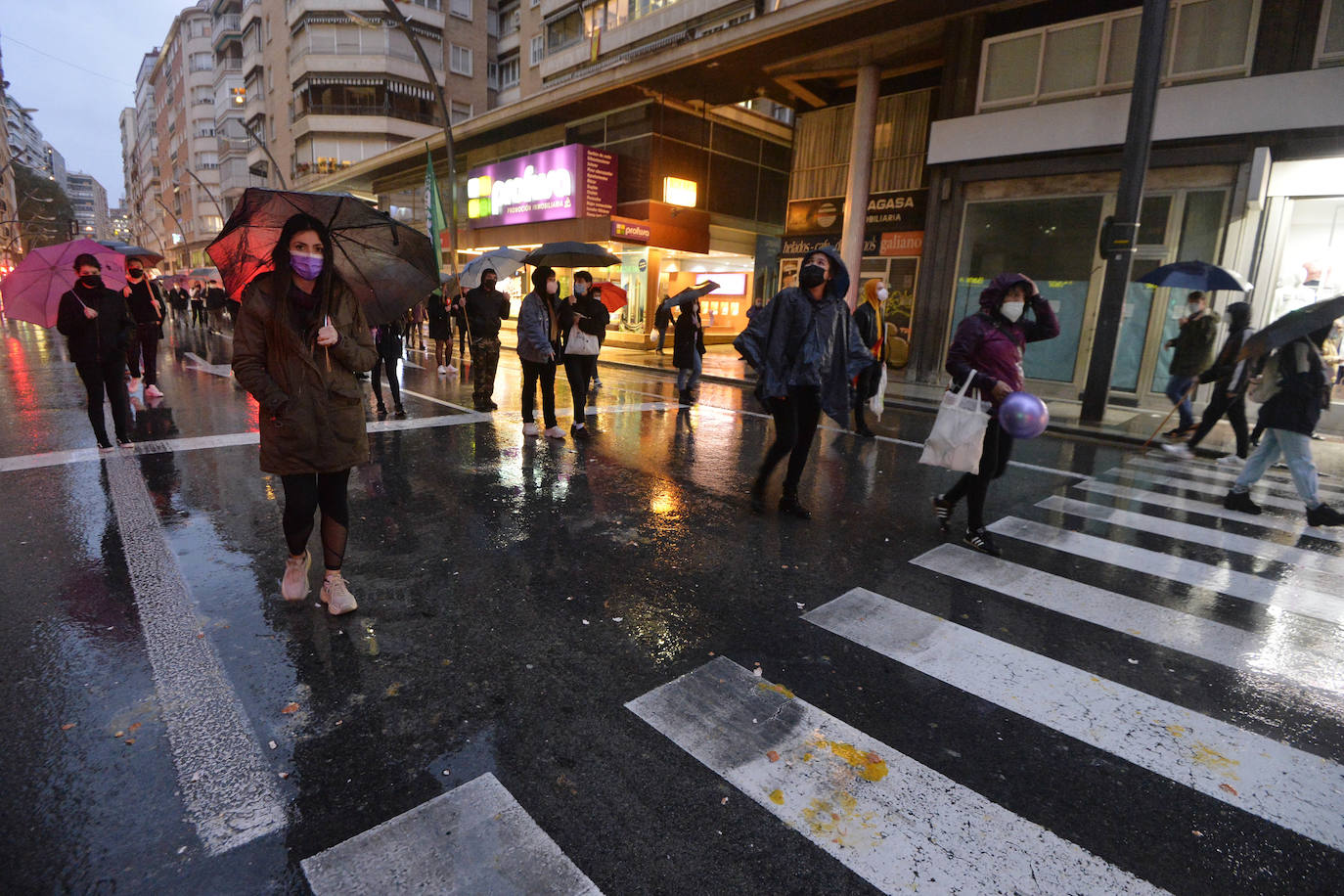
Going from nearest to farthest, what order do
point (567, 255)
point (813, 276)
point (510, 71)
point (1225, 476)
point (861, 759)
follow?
point (861, 759) < point (813, 276) < point (1225, 476) < point (567, 255) < point (510, 71)

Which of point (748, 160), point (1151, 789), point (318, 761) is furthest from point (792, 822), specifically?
point (748, 160)

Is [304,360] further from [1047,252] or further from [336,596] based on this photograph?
[1047,252]

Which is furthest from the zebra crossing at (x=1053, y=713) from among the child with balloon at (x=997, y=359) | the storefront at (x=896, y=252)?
the storefront at (x=896, y=252)

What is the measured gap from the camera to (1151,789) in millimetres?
2523

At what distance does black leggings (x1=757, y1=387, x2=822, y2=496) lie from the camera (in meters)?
5.51

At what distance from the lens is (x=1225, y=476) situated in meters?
7.74

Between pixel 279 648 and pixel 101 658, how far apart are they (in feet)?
2.51

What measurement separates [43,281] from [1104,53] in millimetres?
16132

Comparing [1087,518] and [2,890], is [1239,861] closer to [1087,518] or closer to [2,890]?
[2,890]

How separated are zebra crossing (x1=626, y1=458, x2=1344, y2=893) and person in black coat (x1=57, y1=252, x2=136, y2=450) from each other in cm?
716

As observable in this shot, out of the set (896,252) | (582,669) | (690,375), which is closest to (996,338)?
(582,669)

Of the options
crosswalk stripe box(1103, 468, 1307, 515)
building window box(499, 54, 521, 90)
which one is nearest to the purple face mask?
crosswalk stripe box(1103, 468, 1307, 515)

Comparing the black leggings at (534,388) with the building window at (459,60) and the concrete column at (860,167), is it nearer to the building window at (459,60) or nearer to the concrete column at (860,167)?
the concrete column at (860,167)

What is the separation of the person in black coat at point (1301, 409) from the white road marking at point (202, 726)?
299 inches
